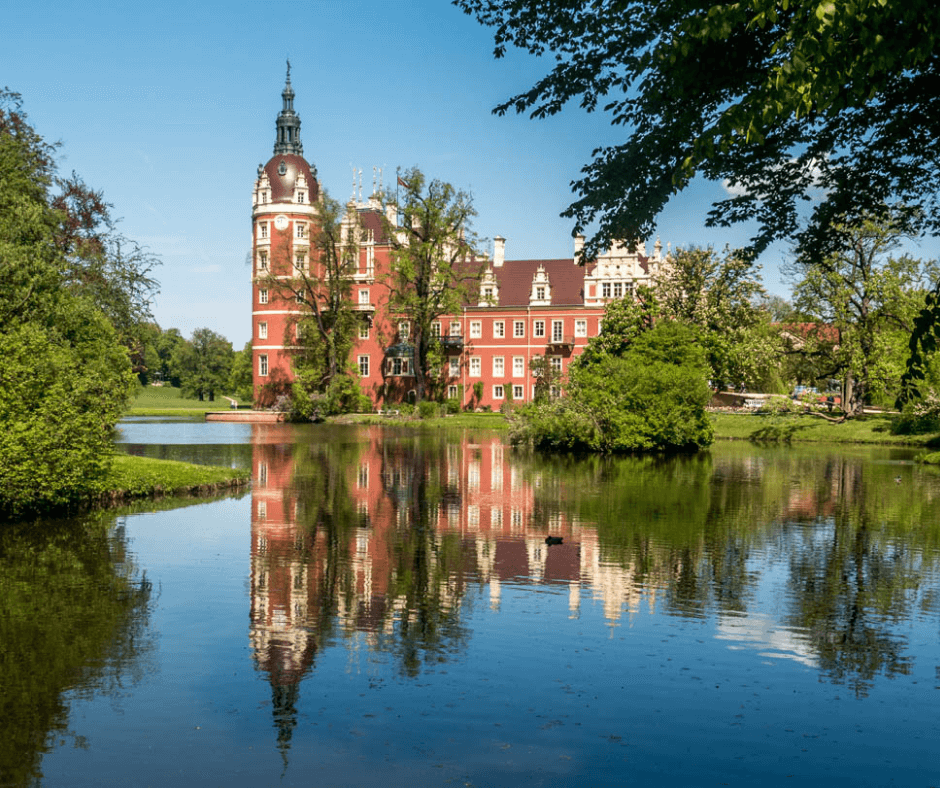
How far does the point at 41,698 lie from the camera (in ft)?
27.6

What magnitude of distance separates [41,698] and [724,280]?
54.4 metres

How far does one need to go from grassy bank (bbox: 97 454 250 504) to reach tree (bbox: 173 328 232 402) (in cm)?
9223

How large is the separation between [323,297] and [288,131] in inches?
596

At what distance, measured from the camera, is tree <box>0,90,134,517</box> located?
1730 centimetres

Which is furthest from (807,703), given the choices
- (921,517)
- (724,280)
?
(724,280)

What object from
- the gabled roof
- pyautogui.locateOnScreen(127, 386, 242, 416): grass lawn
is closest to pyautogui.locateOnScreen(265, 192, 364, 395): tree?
the gabled roof

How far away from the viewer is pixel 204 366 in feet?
383

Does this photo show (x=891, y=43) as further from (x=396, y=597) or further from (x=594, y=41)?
(x=396, y=597)

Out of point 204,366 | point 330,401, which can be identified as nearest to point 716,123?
point 330,401

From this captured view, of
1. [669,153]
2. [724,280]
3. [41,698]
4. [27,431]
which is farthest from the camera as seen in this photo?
[724,280]

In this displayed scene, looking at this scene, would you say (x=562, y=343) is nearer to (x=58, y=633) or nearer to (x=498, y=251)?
(x=498, y=251)

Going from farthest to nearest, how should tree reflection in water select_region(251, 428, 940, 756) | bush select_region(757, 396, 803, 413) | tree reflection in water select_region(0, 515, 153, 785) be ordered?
bush select_region(757, 396, 803, 413)
tree reflection in water select_region(251, 428, 940, 756)
tree reflection in water select_region(0, 515, 153, 785)

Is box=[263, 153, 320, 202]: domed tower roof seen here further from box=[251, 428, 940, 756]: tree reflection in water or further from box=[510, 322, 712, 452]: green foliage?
box=[251, 428, 940, 756]: tree reflection in water

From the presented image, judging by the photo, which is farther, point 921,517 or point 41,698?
point 921,517
